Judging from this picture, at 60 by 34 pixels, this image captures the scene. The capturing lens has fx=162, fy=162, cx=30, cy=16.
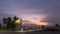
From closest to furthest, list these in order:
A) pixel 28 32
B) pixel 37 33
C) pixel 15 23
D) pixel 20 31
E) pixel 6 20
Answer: pixel 37 33 < pixel 20 31 < pixel 28 32 < pixel 15 23 < pixel 6 20

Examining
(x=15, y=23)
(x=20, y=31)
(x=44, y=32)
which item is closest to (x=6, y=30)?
(x=20, y=31)

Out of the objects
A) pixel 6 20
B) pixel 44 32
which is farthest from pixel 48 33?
pixel 6 20

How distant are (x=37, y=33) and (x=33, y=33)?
3.33m

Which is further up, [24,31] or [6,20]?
[6,20]

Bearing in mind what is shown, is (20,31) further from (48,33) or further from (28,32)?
(48,33)

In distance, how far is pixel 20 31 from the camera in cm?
5984

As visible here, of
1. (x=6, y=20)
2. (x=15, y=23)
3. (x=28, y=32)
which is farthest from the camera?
(x=6, y=20)

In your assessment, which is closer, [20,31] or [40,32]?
[40,32]

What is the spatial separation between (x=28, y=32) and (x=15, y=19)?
12.9 meters

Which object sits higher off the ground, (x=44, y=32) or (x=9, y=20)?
(x=9, y=20)

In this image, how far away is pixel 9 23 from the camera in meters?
75.1

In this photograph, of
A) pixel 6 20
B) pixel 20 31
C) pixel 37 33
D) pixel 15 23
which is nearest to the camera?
pixel 37 33

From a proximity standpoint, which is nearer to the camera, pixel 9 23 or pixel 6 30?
pixel 6 30

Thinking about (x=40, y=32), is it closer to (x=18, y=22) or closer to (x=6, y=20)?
(x=18, y=22)
